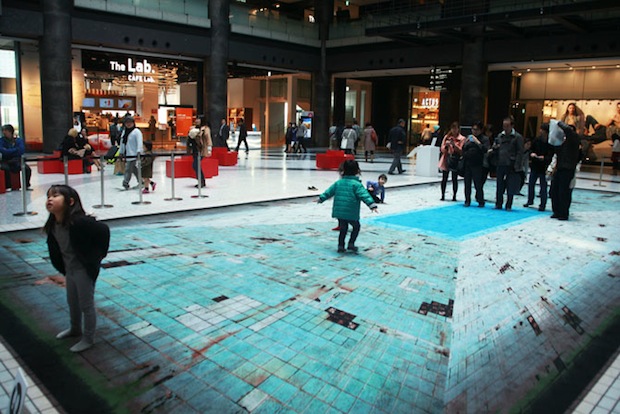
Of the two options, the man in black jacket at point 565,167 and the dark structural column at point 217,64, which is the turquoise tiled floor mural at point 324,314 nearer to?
the man in black jacket at point 565,167

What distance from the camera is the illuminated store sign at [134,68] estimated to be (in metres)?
25.8

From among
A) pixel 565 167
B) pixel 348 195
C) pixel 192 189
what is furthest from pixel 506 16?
pixel 348 195

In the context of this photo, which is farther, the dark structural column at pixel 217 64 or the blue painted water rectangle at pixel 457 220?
the dark structural column at pixel 217 64

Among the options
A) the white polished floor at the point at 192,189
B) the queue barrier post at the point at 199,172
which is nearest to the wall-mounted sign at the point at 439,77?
the white polished floor at the point at 192,189

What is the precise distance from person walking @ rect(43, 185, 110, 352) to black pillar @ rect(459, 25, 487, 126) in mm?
22601

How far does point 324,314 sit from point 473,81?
2202 cm

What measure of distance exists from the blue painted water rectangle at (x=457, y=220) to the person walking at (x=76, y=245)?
18.8 ft

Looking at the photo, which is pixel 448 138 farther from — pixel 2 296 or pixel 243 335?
pixel 2 296

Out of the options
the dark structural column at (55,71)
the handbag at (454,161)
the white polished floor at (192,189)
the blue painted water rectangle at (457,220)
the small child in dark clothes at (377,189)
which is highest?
the dark structural column at (55,71)

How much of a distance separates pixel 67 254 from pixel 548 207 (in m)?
10.5

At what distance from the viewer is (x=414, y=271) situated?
615 centimetres

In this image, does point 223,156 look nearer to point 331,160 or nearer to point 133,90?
point 331,160

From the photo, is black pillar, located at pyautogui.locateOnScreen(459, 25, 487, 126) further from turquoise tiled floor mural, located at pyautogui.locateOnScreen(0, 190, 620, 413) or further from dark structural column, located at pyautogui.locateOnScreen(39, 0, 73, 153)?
dark structural column, located at pyautogui.locateOnScreen(39, 0, 73, 153)

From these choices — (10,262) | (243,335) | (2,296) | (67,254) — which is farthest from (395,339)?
(10,262)
